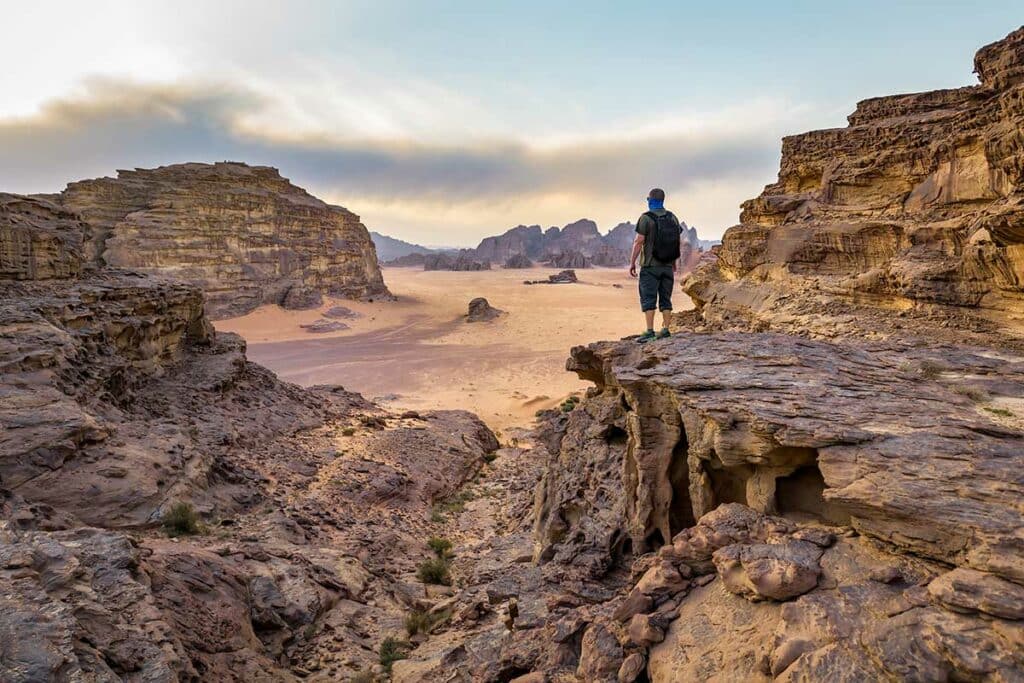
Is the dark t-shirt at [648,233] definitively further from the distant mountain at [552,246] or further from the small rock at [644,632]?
the distant mountain at [552,246]

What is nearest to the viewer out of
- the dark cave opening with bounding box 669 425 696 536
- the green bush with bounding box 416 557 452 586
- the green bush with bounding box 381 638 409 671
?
the dark cave opening with bounding box 669 425 696 536

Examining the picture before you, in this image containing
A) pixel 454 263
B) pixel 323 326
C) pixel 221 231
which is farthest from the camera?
pixel 454 263

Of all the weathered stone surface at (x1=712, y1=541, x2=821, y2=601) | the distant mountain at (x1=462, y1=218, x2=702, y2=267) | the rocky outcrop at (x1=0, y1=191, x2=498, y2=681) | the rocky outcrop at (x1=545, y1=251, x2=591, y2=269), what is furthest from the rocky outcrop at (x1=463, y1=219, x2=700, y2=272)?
the weathered stone surface at (x1=712, y1=541, x2=821, y2=601)

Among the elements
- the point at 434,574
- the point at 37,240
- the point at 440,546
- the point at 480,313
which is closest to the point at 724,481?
the point at 434,574

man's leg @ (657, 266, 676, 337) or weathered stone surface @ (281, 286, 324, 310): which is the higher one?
man's leg @ (657, 266, 676, 337)

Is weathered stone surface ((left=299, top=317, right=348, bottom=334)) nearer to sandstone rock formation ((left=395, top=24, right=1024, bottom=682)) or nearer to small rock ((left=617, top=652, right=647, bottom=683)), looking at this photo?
sandstone rock formation ((left=395, top=24, right=1024, bottom=682))

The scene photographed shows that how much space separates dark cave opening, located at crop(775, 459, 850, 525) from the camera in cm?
434

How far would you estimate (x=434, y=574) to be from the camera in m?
9.03

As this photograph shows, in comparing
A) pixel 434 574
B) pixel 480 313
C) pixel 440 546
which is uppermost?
pixel 480 313

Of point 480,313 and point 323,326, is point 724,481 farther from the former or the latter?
point 480,313

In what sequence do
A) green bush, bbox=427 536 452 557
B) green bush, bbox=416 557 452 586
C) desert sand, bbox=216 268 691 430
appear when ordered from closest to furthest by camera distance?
green bush, bbox=416 557 452 586 → green bush, bbox=427 536 452 557 → desert sand, bbox=216 268 691 430

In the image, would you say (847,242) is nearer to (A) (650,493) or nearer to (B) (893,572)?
(A) (650,493)

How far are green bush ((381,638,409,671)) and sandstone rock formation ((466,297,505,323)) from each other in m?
32.5

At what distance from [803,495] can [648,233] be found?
139 inches
